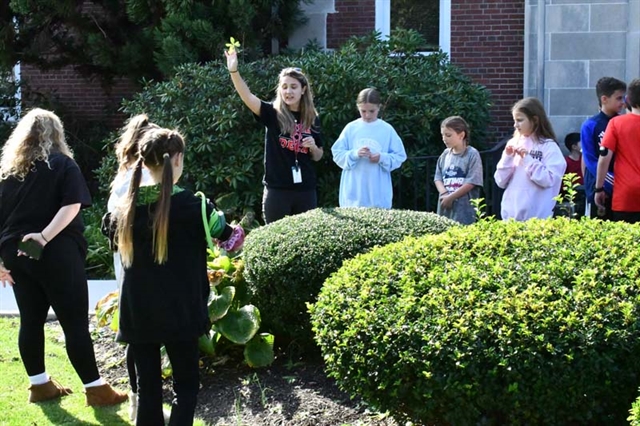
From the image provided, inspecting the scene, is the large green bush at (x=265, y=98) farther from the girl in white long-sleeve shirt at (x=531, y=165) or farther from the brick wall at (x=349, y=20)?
the girl in white long-sleeve shirt at (x=531, y=165)

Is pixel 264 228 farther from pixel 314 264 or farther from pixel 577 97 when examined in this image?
pixel 577 97

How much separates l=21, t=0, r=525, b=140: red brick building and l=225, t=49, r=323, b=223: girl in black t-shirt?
581 centimetres

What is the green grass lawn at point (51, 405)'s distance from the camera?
5027mm

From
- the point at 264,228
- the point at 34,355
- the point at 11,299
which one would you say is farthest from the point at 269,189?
the point at 11,299

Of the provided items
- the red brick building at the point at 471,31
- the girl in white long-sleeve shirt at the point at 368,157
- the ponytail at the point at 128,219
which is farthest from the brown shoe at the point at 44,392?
the red brick building at the point at 471,31

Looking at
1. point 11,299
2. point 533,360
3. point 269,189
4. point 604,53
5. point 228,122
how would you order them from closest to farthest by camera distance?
point 533,360 → point 269,189 → point 11,299 → point 228,122 → point 604,53

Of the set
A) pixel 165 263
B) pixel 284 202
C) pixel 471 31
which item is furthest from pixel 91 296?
pixel 471 31

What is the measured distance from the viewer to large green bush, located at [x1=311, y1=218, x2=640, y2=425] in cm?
348

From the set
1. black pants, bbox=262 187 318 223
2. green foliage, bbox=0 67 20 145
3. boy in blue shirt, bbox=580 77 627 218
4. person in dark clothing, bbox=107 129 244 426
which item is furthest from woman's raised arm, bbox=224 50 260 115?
green foliage, bbox=0 67 20 145

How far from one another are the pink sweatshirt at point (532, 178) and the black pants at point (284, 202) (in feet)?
5.08

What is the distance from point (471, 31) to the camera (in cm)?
1245

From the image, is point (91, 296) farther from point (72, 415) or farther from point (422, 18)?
point (422, 18)

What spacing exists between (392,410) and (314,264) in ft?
5.50

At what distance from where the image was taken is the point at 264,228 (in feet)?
20.0
